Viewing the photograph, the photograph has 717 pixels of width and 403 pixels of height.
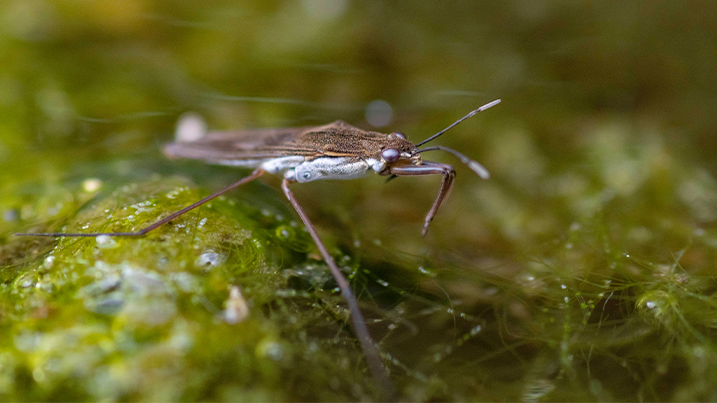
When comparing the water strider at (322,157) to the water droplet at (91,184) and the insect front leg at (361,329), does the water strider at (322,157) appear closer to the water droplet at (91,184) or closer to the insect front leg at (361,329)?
the insect front leg at (361,329)

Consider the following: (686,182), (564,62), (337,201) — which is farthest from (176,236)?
(564,62)

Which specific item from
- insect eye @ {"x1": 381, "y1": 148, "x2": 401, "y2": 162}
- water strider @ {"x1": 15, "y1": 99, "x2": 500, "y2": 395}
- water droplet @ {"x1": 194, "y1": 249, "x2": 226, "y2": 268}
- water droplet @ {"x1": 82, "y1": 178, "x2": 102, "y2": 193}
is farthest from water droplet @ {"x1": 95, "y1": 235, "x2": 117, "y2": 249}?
insect eye @ {"x1": 381, "y1": 148, "x2": 401, "y2": 162}

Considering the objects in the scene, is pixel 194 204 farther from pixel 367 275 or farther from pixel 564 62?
pixel 564 62

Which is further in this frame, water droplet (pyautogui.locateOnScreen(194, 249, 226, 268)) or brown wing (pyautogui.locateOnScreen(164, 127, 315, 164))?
brown wing (pyautogui.locateOnScreen(164, 127, 315, 164))

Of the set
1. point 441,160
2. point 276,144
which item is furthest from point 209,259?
point 441,160

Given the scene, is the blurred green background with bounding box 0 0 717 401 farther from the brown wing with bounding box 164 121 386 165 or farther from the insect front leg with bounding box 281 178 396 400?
the brown wing with bounding box 164 121 386 165

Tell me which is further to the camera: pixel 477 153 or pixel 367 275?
pixel 477 153
